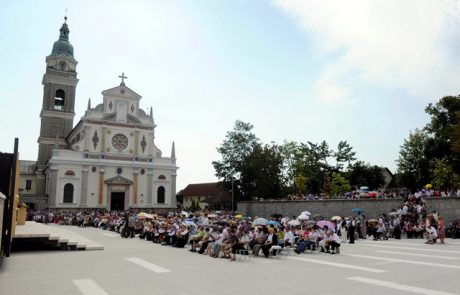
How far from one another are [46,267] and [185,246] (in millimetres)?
7633

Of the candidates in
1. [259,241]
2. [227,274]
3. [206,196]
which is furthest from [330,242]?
[206,196]

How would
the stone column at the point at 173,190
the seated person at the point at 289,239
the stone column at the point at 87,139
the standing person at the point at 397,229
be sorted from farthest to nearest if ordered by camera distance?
1. the stone column at the point at 173,190
2. the stone column at the point at 87,139
3. the standing person at the point at 397,229
4. the seated person at the point at 289,239

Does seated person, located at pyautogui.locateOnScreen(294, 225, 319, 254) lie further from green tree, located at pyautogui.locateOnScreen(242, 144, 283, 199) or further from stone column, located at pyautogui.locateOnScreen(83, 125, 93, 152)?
stone column, located at pyautogui.locateOnScreen(83, 125, 93, 152)

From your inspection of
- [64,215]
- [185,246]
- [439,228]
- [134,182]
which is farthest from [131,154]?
[439,228]

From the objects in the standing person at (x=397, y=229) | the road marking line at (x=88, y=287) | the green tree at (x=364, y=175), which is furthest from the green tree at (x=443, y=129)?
the road marking line at (x=88, y=287)

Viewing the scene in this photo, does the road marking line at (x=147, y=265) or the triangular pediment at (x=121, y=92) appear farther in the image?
the triangular pediment at (x=121, y=92)

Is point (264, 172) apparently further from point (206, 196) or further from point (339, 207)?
point (206, 196)

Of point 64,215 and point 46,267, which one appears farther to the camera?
point 64,215

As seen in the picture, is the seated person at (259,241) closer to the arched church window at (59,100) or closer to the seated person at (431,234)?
the seated person at (431,234)

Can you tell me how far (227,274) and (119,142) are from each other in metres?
41.6

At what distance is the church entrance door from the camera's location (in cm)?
4698

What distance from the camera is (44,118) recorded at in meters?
53.5

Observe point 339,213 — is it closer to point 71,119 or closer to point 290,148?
point 290,148

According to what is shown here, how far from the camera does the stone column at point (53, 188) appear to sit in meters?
43.2
